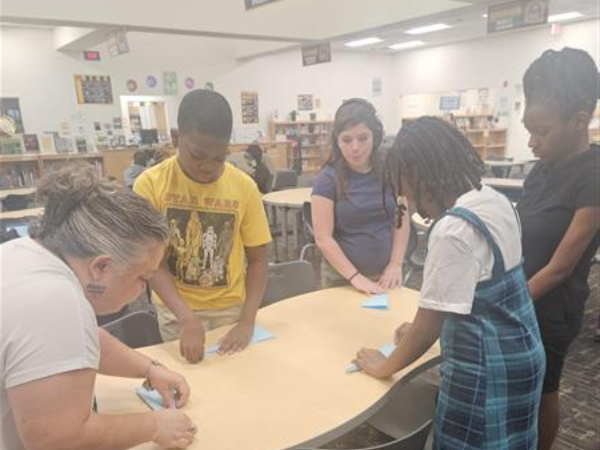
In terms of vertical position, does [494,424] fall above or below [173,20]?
below

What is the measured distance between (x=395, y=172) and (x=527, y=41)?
416 inches

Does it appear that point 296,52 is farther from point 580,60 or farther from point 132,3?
point 580,60

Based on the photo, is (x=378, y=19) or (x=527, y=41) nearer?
(x=378, y=19)

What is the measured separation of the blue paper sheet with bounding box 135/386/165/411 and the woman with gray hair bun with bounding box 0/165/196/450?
0.18 meters

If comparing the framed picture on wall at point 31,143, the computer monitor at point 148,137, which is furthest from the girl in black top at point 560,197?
the framed picture on wall at point 31,143

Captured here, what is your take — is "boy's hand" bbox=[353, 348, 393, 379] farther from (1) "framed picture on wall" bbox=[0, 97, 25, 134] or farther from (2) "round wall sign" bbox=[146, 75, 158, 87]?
(2) "round wall sign" bbox=[146, 75, 158, 87]

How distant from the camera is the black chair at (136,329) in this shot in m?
1.63

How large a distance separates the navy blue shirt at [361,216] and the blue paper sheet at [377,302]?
0.65ft

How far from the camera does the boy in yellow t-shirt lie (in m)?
1.38

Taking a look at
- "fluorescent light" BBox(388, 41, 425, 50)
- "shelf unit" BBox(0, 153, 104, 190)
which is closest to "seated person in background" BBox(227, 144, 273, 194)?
"shelf unit" BBox(0, 153, 104, 190)

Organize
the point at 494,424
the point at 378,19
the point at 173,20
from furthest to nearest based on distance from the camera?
the point at 378,19 < the point at 173,20 < the point at 494,424

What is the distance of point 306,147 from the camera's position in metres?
11.3

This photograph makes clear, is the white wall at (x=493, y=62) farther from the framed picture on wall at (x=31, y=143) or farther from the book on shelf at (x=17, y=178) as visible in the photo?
the book on shelf at (x=17, y=178)

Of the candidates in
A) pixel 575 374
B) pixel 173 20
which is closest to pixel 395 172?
pixel 575 374
